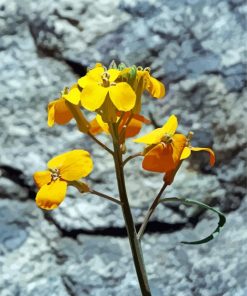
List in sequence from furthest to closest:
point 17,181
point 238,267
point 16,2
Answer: point 16,2
point 17,181
point 238,267

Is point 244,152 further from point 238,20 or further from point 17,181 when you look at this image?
point 17,181

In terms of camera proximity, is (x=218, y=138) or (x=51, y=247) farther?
(x=218, y=138)

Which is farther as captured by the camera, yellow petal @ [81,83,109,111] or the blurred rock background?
the blurred rock background

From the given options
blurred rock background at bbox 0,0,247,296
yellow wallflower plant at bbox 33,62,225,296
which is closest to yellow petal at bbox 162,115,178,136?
yellow wallflower plant at bbox 33,62,225,296

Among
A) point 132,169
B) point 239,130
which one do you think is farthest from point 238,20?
point 132,169

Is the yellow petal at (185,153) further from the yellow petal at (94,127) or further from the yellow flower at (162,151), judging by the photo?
the yellow petal at (94,127)

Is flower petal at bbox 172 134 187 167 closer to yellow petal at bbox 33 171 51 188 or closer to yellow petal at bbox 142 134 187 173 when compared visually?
yellow petal at bbox 142 134 187 173
